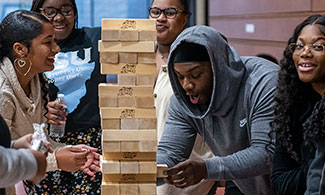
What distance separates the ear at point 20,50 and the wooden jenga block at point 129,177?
0.88 metres

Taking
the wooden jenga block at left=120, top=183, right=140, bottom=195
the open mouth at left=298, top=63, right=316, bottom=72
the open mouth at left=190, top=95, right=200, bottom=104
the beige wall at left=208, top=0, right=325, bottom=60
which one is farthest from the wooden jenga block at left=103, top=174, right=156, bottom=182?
the beige wall at left=208, top=0, right=325, bottom=60

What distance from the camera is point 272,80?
2750mm

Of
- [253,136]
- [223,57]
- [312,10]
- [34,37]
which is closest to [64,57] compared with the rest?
[34,37]

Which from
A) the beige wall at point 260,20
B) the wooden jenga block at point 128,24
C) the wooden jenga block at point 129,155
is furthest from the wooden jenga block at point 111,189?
the beige wall at point 260,20

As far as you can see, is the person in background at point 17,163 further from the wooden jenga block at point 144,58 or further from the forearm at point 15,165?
the wooden jenga block at point 144,58

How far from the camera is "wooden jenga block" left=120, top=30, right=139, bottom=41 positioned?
7.95 feet

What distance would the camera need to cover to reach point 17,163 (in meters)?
1.87

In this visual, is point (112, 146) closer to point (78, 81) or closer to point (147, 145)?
point (147, 145)

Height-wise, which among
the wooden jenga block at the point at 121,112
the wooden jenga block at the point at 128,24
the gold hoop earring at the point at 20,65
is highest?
the wooden jenga block at the point at 128,24

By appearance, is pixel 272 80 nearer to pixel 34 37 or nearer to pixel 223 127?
pixel 223 127

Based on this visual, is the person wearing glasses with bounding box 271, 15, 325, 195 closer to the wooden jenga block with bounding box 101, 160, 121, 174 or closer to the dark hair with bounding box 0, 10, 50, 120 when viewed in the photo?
the wooden jenga block with bounding box 101, 160, 121, 174

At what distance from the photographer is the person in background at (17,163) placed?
1.84 meters

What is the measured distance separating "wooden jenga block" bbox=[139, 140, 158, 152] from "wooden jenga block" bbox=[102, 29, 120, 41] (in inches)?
17.8

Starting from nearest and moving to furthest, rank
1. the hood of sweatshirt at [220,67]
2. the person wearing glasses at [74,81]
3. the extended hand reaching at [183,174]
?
the extended hand reaching at [183,174] < the hood of sweatshirt at [220,67] < the person wearing glasses at [74,81]
